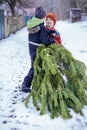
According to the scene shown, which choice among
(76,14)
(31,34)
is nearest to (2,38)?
(31,34)

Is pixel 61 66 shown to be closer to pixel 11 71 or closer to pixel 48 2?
pixel 11 71

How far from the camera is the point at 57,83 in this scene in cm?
522

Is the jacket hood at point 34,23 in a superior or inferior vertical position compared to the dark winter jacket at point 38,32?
superior

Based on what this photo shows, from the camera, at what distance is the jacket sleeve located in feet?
18.2

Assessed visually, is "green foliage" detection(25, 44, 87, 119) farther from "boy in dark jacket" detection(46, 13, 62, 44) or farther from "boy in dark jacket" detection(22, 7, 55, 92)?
"boy in dark jacket" detection(46, 13, 62, 44)

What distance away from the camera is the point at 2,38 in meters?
18.2

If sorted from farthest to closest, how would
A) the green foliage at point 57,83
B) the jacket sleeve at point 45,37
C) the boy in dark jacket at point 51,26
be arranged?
the boy in dark jacket at point 51,26
the jacket sleeve at point 45,37
the green foliage at point 57,83

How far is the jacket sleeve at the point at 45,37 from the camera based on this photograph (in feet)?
A: 18.2

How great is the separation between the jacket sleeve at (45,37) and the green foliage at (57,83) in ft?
0.34

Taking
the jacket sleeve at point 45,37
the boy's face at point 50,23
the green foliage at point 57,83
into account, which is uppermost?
the boy's face at point 50,23

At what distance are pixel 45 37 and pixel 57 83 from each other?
0.88 m

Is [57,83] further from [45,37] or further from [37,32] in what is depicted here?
[37,32]

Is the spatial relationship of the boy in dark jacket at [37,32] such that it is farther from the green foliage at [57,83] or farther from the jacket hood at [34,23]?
the green foliage at [57,83]

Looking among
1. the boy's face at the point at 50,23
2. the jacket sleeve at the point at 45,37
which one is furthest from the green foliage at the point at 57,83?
the boy's face at the point at 50,23
